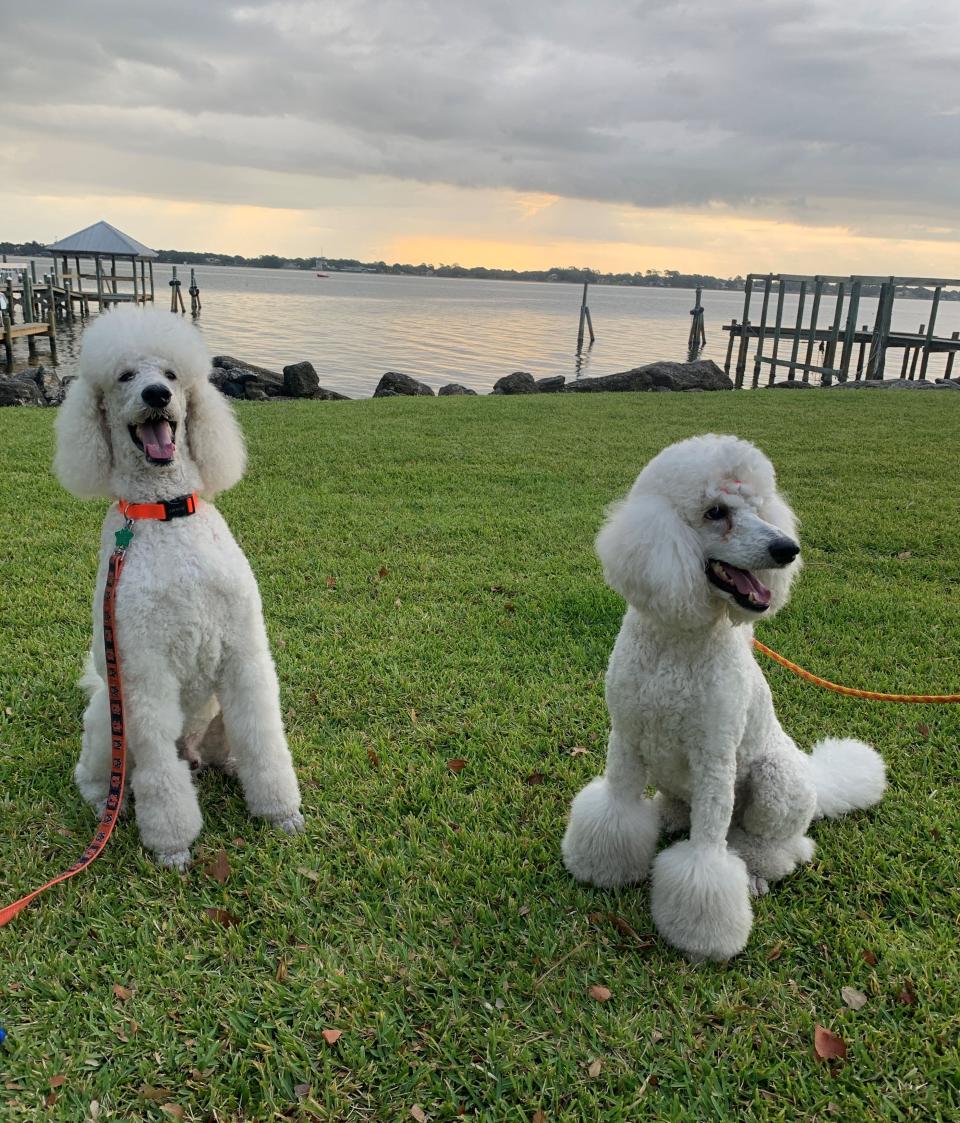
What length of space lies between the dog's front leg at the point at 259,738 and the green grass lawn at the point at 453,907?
105 millimetres

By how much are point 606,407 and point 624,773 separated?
1168 cm

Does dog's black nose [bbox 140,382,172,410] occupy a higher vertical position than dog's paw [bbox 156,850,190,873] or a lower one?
higher

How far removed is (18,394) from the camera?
14031 mm

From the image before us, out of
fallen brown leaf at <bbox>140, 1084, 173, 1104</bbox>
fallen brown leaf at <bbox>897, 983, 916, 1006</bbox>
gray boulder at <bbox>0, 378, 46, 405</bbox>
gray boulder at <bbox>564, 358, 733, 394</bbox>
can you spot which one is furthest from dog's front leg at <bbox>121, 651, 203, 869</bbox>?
gray boulder at <bbox>564, 358, 733, 394</bbox>

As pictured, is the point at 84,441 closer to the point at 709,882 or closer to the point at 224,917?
the point at 224,917

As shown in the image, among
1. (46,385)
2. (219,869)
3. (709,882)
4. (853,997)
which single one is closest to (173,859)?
(219,869)

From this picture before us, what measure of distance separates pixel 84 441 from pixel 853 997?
321cm

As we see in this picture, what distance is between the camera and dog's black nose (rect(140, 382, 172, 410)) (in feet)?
8.89

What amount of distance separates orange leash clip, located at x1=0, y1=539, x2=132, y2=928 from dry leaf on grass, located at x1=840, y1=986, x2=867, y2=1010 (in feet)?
8.50

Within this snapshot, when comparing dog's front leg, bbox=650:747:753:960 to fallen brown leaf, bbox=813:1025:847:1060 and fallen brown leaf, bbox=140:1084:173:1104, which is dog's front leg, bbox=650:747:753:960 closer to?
fallen brown leaf, bbox=813:1025:847:1060

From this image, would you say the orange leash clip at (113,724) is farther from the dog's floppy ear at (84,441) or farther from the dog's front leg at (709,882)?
the dog's front leg at (709,882)

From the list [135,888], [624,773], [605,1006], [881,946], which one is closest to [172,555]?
[135,888]

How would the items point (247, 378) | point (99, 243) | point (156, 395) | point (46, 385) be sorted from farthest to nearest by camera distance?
point (99, 243) < point (46, 385) < point (247, 378) < point (156, 395)

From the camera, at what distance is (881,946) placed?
2.62 m
